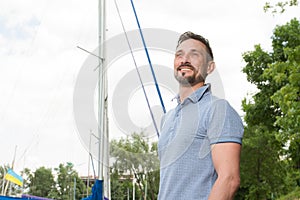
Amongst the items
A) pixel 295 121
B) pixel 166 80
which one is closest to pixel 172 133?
pixel 166 80

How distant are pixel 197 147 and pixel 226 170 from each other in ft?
0.53

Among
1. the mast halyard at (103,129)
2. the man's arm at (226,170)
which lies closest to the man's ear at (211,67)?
the man's arm at (226,170)

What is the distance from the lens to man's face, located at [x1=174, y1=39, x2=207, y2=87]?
1997mm

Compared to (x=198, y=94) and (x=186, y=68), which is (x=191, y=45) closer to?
(x=186, y=68)

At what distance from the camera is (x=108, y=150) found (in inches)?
293

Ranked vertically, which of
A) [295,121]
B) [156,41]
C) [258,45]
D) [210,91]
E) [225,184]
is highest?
[258,45]

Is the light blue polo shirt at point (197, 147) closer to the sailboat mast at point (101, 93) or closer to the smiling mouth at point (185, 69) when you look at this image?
the smiling mouth at point (185, 69)

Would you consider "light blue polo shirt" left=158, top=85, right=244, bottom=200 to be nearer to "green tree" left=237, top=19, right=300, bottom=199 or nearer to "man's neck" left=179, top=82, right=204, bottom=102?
"man's neck" left=179, top=82, right=204, bottom=102

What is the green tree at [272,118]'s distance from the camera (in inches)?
404

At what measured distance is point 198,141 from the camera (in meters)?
1.81

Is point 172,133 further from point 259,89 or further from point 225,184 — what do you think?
point 259,89

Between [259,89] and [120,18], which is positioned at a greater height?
[259,89]

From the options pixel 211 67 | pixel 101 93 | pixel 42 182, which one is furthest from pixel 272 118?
pixel 42 182

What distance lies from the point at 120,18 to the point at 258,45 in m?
13.8
